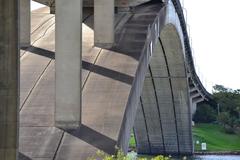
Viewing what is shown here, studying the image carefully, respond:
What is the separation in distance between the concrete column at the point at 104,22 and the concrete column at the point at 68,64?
6.36 metres

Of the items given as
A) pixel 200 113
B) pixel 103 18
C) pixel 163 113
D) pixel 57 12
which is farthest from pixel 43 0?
pixel 200 113

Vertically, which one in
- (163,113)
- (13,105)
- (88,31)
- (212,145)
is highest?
(88,31)

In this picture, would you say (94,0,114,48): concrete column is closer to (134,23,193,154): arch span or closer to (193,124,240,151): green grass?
(134,23,193,154): arch span

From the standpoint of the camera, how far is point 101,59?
3538 centimetres

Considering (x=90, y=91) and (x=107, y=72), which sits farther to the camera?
(x=107, y=72)

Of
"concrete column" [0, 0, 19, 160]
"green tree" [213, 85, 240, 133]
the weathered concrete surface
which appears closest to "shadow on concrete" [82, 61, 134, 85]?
the weathered concrete surface

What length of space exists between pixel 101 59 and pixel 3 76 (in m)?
16.6

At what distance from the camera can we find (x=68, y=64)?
29.0 metres

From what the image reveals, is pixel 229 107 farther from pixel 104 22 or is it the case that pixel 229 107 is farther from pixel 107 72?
pixel 107 72

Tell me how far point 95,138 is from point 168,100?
165 ft

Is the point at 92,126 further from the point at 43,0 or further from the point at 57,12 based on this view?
the point at 43,0

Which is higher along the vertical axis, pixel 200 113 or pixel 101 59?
pixel 101 59

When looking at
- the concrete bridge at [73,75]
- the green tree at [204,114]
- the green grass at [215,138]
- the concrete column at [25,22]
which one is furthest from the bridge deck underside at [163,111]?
the green tree at [204,114]

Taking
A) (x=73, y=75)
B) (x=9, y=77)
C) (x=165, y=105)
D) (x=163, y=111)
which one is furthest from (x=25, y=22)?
(x=163, y=111)
